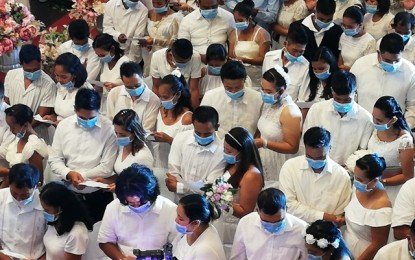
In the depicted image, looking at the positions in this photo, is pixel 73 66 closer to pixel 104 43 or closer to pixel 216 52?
pixel 104 43

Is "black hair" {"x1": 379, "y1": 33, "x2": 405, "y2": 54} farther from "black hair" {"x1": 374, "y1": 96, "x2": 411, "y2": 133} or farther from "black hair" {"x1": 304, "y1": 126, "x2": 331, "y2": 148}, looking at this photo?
"black hair" {"x1": 304, "y1": 126, "x2": 331, "y2": 148}

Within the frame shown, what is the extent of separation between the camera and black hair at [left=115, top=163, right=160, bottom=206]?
199 inches

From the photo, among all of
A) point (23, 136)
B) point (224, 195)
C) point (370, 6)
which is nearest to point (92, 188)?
point (23, 136)

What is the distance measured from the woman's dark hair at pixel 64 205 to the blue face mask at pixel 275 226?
1.12m

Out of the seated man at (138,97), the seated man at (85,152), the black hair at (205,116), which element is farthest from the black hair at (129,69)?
the black hair at (205,116)

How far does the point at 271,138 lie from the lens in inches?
240

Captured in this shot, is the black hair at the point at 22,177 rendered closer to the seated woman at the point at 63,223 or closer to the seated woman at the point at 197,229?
the seated woman at the point at 63,223

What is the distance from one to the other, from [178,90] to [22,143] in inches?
45.7

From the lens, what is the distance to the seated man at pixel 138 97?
21.1 ft

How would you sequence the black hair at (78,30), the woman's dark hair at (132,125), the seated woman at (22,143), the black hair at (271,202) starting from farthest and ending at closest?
the black hair at (78,30) < the seated woman at (22,143) < the woman's dark hair at (132,125) < the black hair at (271,202)

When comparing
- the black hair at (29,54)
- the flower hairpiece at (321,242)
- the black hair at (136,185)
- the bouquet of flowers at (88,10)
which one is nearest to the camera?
the flower hairpiece at (321,242)

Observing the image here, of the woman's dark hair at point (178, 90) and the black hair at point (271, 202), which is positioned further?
the woman's dark hair at point (178, 90)

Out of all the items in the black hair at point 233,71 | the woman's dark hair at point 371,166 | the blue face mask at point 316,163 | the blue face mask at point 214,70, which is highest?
the woman's dark hair at point 371,166

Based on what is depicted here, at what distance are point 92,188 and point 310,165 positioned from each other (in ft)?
5.06
